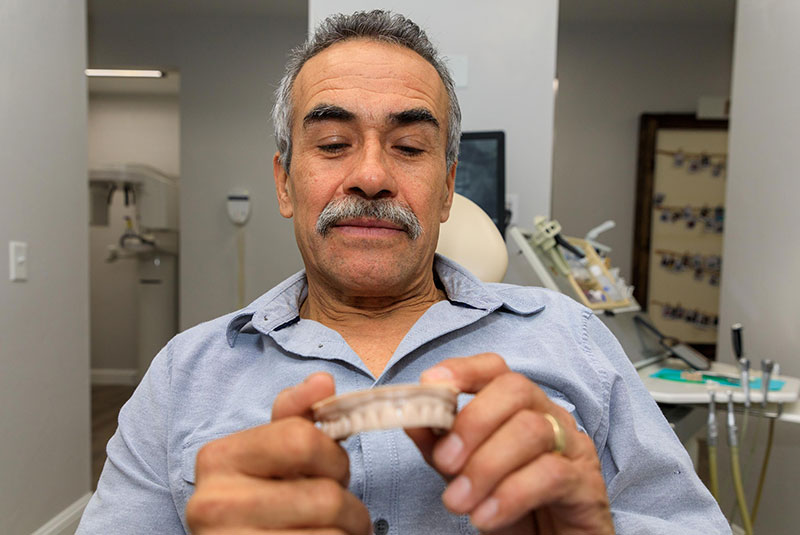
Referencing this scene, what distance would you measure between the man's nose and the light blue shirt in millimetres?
202

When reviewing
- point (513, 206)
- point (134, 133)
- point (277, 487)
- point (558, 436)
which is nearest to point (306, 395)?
point (277, 487)

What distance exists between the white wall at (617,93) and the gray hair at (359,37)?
10.6ft

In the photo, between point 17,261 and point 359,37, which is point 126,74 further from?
point 359,37

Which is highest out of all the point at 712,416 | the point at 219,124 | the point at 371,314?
the point at 219,124

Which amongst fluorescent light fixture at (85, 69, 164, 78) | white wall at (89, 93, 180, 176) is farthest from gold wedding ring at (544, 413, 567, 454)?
white wall at (89, 93, 180, 176)

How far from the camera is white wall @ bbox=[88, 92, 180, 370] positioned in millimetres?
5285

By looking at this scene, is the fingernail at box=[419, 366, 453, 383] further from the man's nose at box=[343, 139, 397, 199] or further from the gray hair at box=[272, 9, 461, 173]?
the gray hair at box=[272, 9, 461, 173]

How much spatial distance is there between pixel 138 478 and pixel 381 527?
36cm

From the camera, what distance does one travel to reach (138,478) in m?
0.86

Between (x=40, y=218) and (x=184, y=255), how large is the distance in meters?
1.98

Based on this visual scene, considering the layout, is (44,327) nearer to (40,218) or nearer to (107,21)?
(40,218)

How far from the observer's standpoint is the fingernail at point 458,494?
1.43ft

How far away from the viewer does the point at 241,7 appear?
3844 millimetres

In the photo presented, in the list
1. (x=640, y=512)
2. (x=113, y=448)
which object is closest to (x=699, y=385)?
(x=640, y=512)
